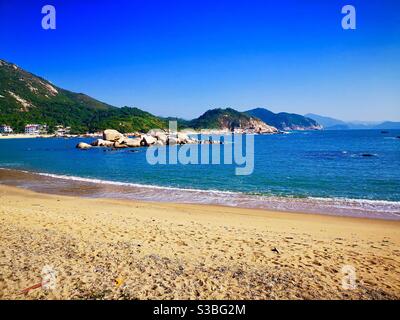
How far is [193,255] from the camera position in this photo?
917 centimetres

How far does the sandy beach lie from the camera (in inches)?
274

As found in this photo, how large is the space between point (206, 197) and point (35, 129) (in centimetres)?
16815

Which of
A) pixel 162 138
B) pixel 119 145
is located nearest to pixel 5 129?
pixel 119 145

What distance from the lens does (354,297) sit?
6.80 metres

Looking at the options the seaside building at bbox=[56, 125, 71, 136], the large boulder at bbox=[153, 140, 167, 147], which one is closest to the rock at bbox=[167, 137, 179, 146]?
the large boulder at bbox=[153, 140, 167, 147]

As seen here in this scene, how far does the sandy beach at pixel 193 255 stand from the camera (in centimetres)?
696

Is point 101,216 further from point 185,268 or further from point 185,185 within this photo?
point 185,185

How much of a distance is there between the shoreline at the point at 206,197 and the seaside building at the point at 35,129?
14732 cm

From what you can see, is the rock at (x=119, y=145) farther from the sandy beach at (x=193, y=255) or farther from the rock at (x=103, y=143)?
the sandy beach at (x=193, y=255)

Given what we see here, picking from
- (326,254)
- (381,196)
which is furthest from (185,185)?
(326,254)

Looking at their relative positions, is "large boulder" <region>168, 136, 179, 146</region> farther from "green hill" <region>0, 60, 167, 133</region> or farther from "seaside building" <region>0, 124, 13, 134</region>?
"seaside building" <region>0, 124, 13, 134</region>

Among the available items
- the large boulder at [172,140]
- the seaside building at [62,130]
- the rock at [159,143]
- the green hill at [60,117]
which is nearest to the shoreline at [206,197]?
the rock at [159,143]

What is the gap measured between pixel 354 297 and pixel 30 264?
27.2 feet

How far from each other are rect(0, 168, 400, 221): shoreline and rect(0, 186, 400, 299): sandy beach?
211cm
